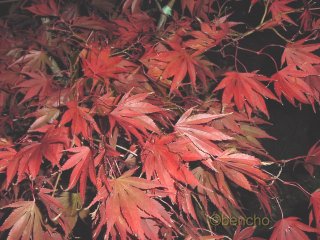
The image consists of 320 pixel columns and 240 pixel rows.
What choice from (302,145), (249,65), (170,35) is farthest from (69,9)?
(302,145)

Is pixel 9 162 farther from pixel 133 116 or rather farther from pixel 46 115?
pixel 133 116

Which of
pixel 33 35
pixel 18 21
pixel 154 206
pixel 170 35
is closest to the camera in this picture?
pixel 154 206

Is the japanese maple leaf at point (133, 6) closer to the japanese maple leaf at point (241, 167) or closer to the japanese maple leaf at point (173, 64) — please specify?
the japanese maple leaf at point (173, 64)

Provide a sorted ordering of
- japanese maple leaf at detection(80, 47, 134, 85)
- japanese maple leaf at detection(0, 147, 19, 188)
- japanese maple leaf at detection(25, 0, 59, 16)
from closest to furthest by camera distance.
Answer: japanese maple leaf at detection(0, 147, 19, 188), japanese maple leaf at detection(80, 47, 134, 85), japanese maple leaf at detection(25, 0, 59, 16)

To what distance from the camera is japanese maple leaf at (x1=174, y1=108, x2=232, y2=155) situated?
2.68ft

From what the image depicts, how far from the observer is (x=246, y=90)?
106cm

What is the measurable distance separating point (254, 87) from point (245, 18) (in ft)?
6.75

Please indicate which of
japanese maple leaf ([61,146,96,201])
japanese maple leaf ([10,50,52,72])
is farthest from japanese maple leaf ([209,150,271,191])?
japanese maple leaf ([10,50,52,72])

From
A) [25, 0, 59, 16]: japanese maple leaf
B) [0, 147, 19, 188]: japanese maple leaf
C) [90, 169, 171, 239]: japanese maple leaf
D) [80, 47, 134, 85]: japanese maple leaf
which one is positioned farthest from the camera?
[25, 0, 59, 16]: japanese maple leaf

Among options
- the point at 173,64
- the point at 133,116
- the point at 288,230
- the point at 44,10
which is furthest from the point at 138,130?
the point at 44,10

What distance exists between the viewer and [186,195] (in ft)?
3.16

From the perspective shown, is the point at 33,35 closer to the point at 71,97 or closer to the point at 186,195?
the point at 71,97

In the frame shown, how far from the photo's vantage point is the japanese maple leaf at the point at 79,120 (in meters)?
0.86

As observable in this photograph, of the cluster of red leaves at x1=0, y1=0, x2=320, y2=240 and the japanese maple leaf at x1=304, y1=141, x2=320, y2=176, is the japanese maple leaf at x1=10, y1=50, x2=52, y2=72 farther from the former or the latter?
the japanese maple leaf at x1=304, y1=141, x2=320, y2=176
